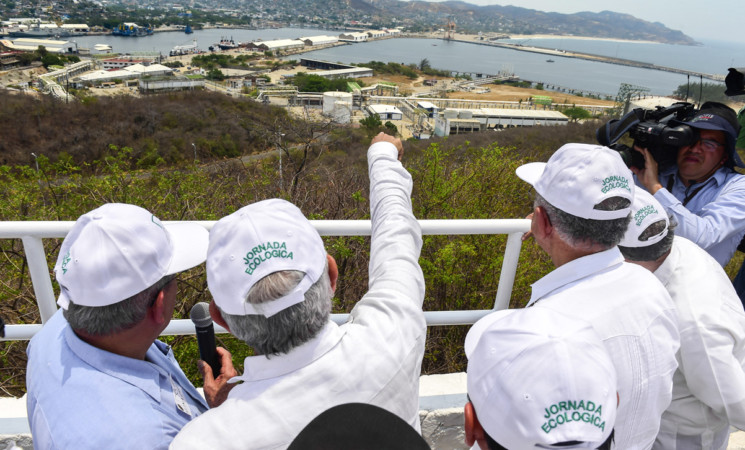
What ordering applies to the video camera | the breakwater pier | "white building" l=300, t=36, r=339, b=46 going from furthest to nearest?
"white building" l=300, t=36, r=339, b=46 → the breakwater pier → the video camera

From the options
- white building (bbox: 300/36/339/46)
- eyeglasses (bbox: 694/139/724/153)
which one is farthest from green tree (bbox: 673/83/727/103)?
white building (bbox: 300/36/339/46)

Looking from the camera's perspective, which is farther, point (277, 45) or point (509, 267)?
point (277, 45)

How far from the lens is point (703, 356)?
133 centimetres

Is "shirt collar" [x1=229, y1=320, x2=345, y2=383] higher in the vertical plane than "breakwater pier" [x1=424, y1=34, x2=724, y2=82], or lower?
lower

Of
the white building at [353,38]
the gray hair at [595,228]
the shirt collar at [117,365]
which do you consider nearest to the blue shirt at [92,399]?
the shirt collar at [117,365]

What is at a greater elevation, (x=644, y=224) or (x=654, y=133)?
(x=654, y=133)

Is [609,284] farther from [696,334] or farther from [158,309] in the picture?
[158,309]

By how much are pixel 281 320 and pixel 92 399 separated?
0.49m

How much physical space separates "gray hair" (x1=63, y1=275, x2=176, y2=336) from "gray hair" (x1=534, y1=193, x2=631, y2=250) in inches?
47.4

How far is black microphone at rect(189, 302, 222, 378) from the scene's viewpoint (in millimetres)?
1434

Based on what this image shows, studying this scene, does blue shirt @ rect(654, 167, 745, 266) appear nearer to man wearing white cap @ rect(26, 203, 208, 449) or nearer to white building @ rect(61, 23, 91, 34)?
man wearing white cap @ rect(26, 203, 208, 449)

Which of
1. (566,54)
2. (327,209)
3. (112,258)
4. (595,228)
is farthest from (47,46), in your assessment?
(566,54)

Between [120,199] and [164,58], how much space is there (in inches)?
2607

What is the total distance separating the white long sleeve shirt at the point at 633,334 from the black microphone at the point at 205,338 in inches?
39.7
